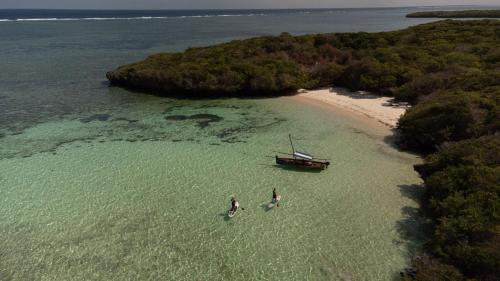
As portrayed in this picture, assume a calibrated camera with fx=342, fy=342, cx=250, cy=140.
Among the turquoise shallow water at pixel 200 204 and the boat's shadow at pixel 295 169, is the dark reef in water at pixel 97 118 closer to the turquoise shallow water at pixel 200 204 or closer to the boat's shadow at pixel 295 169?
the turquoise shallow water at pixel 200 204

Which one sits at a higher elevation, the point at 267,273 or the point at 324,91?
the point at 324,91

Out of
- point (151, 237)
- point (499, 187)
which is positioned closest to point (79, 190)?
point (151, 237)

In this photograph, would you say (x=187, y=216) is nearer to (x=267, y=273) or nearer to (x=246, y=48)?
(x=267, y=273)

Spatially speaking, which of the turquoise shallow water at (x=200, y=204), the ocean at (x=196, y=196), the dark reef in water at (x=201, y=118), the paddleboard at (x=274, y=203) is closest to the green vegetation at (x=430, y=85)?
the ocean at (x=196, y=196)

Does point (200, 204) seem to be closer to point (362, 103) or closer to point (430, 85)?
point (362, 103)

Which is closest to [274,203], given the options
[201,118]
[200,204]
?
[200,204]

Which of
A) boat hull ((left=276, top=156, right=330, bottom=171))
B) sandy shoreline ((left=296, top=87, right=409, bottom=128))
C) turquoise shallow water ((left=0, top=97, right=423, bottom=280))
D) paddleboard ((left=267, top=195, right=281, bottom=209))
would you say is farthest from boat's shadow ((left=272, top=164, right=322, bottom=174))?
sandy shoreline ((left=296, top=87, right=409, bottom=128))

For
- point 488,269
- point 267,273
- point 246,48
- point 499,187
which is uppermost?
point 246,48

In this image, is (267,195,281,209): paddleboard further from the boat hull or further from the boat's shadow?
the boat hull
